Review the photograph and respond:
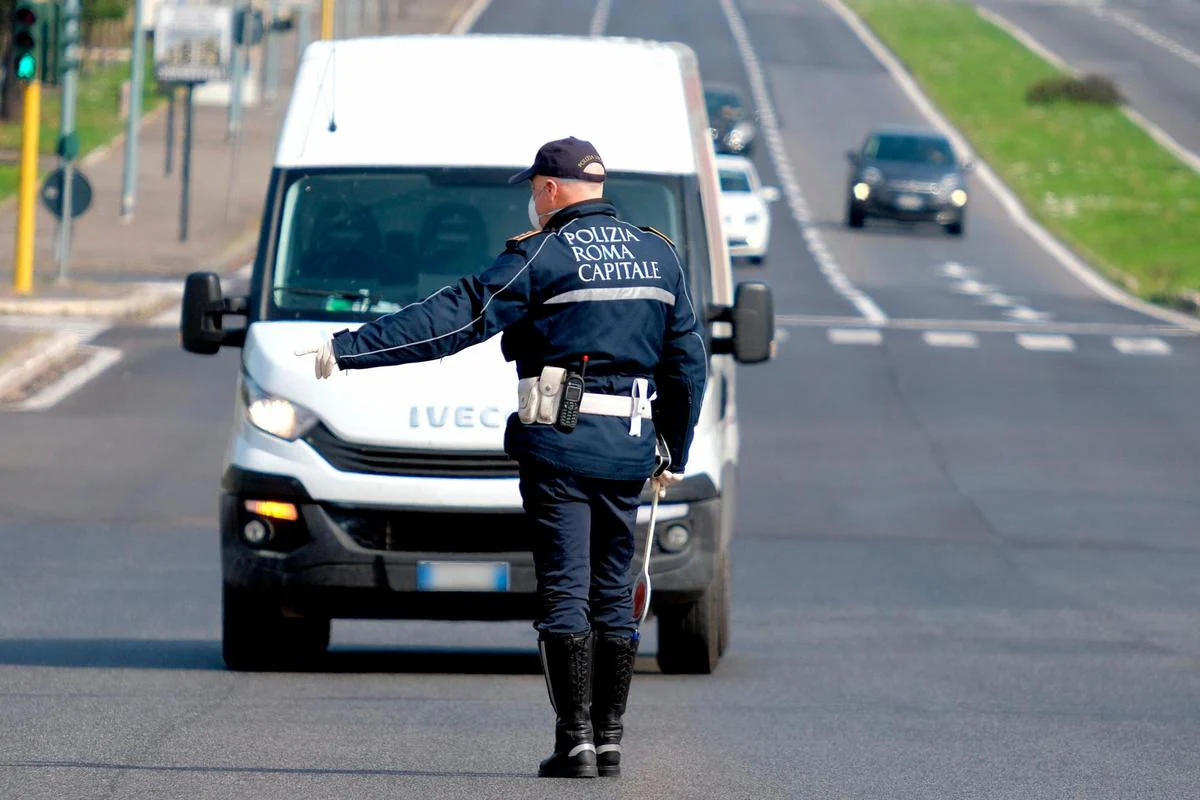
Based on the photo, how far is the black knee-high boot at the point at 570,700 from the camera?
22.4ft

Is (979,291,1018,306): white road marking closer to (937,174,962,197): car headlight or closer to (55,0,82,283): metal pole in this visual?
(937,174,962,197): car headlight

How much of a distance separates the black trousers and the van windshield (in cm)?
298

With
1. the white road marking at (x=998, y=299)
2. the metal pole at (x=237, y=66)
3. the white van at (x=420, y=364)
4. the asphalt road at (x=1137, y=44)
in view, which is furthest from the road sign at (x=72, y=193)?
the asphalt road at (x=1137, y=44)

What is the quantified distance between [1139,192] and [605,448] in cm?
4539

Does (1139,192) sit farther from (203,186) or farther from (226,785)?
(226,785)

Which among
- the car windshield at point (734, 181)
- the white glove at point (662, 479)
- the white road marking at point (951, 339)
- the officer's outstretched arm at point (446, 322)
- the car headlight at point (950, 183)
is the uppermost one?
the officer's outstretched arm at point (446, 322)

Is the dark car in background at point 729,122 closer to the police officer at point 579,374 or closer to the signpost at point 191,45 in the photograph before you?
the signpost at point 191,45

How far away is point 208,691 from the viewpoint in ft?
29.6

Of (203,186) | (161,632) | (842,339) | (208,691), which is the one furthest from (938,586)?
(203,186)

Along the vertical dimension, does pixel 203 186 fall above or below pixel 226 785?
below

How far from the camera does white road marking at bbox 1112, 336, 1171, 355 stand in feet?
92.0

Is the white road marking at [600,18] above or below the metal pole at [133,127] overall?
below

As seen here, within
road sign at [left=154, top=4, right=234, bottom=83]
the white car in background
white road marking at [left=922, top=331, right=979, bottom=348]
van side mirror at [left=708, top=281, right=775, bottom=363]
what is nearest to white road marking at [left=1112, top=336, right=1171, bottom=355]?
white road marking at [left=922, top=331, right=979, bottom=348]

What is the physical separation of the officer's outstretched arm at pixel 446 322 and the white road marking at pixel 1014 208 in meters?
25.2
